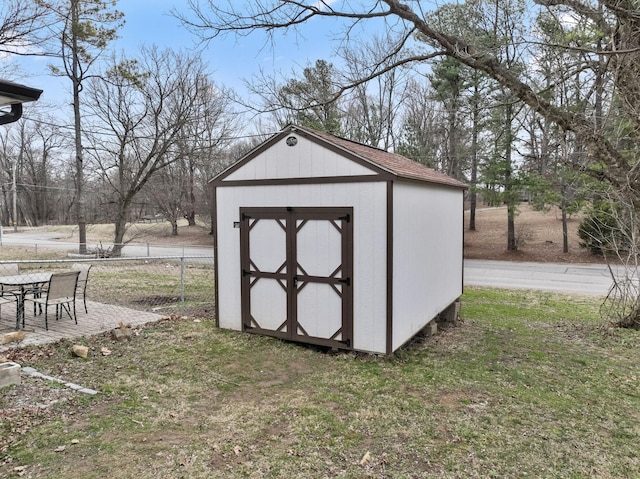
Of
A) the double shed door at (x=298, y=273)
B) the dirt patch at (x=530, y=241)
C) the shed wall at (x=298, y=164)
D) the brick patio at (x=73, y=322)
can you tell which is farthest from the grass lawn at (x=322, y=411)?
the dirt patch at (x=530, y=241)

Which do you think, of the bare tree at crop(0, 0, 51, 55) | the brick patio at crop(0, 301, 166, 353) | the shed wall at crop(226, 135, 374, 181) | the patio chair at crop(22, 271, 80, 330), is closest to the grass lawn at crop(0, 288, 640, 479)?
the brick patio at crop(0, 301, 166, 353)

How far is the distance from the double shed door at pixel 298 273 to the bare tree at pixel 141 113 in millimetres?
13354

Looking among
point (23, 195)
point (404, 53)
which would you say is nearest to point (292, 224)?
point (404, 53)

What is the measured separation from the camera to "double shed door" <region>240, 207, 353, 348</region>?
5.50 meters

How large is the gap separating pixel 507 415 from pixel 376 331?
176 cm

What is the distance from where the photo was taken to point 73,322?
6.80m

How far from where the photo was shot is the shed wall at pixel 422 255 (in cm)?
540

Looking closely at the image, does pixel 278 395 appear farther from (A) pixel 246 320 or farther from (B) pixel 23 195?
(B) pixel 23 195

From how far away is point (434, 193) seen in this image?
675 cm

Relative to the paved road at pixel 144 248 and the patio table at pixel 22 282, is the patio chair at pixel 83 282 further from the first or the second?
the paved road at pixel 144 248

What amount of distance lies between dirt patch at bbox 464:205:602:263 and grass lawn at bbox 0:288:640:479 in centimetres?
1257

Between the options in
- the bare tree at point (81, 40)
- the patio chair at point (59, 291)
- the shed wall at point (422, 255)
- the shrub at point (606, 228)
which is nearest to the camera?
the shed wall at point (422, 255)

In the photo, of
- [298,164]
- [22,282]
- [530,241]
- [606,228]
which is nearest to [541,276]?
[606,228]

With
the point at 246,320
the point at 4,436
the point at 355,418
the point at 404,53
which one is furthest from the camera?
the point at 404,53
